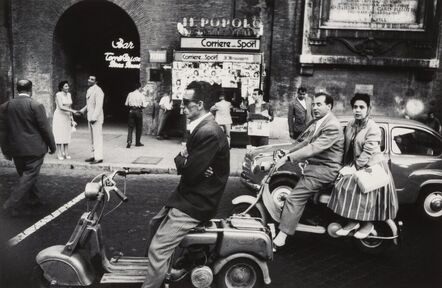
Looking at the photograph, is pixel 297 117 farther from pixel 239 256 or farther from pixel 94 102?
pixel 239 256

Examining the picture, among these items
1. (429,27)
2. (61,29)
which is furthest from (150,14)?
(429,27)

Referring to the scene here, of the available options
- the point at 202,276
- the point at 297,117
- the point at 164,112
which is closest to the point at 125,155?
the point at 164,112

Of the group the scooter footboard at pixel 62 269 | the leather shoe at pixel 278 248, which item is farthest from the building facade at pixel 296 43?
the scooter footboard at pixel 62 269

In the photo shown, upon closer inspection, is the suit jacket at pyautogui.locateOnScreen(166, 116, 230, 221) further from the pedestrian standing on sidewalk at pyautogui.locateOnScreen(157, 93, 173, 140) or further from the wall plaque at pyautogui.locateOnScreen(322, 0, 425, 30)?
the wall plaque at pyautogui.locateOnScreen(322, 0, 425, 30)

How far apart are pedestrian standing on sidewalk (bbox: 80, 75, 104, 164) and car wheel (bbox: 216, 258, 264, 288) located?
23.5 feet

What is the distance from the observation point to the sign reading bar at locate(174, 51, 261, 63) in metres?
14.2

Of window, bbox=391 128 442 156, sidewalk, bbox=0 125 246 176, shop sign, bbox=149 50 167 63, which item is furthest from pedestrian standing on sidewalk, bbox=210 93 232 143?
window, bbox=391 128 442 156

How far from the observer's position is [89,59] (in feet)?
62.6

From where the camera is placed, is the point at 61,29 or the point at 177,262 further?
the point at 61,29

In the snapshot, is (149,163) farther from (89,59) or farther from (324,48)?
(89,59)

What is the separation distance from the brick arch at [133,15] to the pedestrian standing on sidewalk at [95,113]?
18.9 feet

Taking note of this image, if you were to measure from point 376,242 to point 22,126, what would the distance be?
214 inches

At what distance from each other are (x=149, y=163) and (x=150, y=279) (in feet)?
23.5

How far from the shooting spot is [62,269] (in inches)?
169
